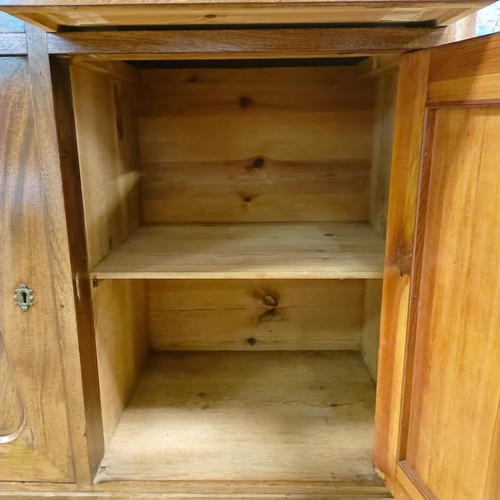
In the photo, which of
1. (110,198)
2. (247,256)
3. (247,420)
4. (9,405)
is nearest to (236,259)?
(247,256)

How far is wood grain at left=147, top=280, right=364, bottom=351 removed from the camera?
1546 mm

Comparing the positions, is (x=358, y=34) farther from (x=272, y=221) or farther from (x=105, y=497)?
(x=105, y=497)

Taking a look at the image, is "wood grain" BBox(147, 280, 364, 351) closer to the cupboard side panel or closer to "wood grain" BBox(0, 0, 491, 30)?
the cupboard side panel

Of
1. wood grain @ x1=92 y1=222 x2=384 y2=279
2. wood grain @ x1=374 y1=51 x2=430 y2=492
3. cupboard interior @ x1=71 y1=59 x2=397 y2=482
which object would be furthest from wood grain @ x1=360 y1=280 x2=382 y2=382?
wood grain @ x1=374 y1=51 x2=430 y2=492

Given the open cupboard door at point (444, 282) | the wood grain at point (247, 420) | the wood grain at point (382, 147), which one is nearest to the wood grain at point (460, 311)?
the open cupboard door at point (444, 282)

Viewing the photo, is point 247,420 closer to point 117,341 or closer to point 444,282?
point 117,341

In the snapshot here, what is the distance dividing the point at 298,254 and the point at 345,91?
20.9 inches

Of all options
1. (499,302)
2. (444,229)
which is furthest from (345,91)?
(499,302)

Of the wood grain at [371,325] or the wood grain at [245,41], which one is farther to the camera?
the wood grain at [371,325]

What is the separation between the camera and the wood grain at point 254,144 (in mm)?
1353

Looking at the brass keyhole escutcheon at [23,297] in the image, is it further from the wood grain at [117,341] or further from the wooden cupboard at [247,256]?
the wood grain at [117,341]

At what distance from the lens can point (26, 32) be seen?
81 cm

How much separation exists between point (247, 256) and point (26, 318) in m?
0.48

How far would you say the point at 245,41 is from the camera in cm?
81
